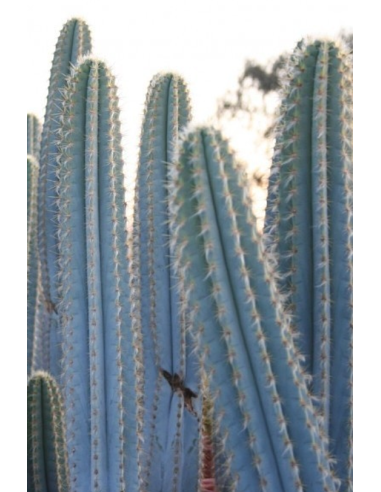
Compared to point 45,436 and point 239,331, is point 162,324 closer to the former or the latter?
point 45,436

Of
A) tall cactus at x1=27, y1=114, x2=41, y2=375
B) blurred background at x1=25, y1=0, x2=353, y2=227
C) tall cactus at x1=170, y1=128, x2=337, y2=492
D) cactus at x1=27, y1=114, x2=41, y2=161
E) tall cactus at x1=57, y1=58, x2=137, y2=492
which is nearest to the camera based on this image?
tall cactus at x1=170, y1=128, x2=337, y2=492

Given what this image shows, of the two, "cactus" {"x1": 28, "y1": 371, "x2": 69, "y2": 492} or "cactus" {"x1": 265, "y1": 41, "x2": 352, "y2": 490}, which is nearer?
"cactus" {"x1": 265, "y1": 41, "x2": 352, "y2": 490}

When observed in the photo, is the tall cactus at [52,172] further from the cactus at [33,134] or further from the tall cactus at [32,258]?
the cactus at [33,134]

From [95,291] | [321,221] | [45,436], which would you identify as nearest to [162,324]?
[95,291]

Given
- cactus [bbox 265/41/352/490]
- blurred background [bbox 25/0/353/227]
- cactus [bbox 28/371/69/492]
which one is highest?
blurred background [bbox 25/0/353/227]

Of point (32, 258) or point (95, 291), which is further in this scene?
point (32, 258)

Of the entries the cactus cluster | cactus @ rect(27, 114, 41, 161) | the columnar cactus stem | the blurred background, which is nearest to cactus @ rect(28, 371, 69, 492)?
the cactus cluster

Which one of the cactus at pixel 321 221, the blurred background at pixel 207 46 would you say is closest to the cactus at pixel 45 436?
the blurred background at pixel 207 46

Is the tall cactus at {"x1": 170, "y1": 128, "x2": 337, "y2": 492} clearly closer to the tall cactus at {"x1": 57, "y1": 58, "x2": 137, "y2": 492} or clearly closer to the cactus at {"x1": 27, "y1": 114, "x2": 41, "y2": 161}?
the tall cactus at {"x1": 57, "y1": 58, "x2": 137, "y2": 492}
